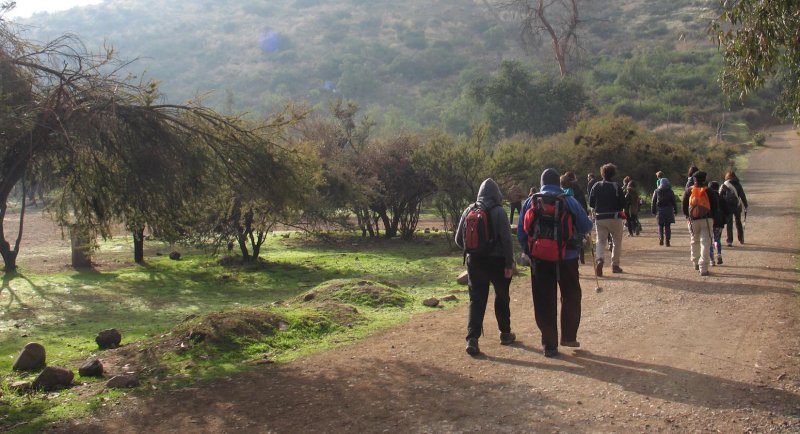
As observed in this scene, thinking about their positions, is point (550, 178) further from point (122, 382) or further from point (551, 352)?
point (122, 382)

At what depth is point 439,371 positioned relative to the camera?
741 centimetres

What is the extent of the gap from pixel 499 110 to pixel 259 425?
2159 inches

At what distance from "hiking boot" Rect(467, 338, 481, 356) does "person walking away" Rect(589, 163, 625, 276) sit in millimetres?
5209

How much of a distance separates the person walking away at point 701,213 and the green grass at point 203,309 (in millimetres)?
4227

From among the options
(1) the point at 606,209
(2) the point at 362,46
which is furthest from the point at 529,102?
(2) the point at 362,46

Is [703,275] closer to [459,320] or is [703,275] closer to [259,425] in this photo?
[459,320]

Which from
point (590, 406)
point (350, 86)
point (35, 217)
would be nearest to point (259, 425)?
point (590, 406)

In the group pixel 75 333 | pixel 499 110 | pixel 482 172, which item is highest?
pixel 499 110

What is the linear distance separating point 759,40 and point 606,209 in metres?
4.61

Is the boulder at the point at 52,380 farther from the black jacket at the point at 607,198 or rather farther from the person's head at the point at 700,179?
the person's head at the point at 700,179

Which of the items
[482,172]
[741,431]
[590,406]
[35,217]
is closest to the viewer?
[741,431]

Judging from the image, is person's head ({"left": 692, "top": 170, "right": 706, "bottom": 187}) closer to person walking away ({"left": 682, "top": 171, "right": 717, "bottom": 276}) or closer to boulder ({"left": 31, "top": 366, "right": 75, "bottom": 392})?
person walking away ({"left": 682, "top": 171, "right": 717, "bottom": 276})

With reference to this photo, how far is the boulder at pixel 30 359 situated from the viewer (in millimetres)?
8719

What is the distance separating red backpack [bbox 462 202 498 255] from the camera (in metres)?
7.82
